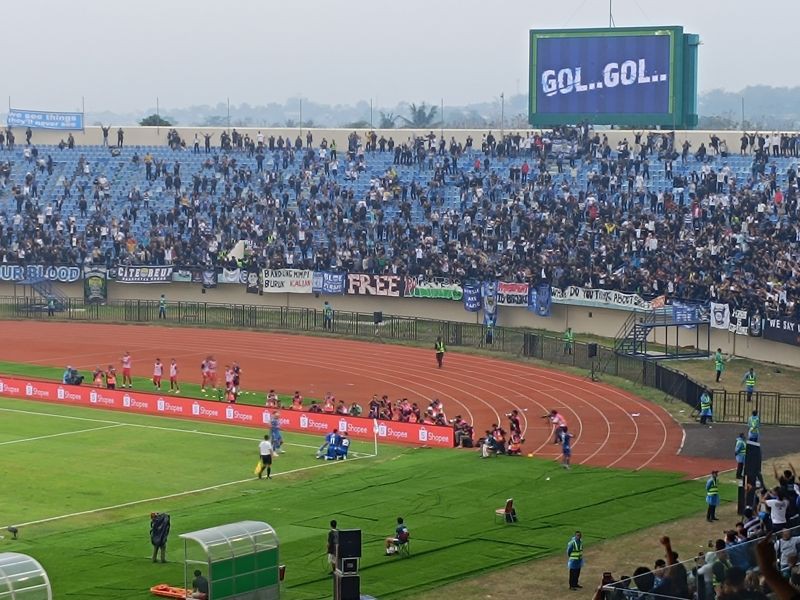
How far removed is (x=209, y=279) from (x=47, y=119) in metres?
24.7

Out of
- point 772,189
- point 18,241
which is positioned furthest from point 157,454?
point 18,241

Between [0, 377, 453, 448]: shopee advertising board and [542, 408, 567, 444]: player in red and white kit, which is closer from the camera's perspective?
[542, 408, 567, 444]: player in red and white kit

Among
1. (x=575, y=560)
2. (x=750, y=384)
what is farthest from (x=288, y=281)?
(x=575, y=560)

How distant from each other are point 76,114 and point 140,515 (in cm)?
6344

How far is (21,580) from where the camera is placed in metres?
22.2

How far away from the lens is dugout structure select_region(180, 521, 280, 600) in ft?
82.7

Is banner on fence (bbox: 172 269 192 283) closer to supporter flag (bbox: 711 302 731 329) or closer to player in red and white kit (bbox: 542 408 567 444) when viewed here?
supporter flag (bbox: 711 302 731 329)

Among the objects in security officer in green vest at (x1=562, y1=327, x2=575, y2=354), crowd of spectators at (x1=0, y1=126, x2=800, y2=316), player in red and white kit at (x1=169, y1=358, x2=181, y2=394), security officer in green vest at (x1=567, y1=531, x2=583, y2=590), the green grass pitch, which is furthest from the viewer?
crowd of spectators at (x1=0, y1=126, x2=800, y2=316)

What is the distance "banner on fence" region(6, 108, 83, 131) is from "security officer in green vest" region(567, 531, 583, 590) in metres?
73.8

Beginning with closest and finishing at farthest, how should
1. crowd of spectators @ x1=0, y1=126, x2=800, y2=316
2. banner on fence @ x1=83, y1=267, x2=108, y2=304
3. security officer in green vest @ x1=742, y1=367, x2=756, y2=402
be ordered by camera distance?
1. security officer in green vest @ x1=742, y1=367, x2=756, y2=402
2. crowd of spectators @ x1=0, y1=126, x2=800, y2=316
3. banner on fence @ x1=83, y1=267, x2=108, y2=304

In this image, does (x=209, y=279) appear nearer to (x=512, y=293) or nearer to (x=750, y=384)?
(x=512, y=293)

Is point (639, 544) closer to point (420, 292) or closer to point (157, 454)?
point (157, 454)

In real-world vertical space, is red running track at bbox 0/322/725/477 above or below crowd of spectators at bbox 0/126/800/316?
below

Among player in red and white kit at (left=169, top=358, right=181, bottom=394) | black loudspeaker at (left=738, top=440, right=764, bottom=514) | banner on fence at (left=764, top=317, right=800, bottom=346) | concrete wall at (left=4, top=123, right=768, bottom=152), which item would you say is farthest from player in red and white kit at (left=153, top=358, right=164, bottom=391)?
concrete wall at (left=4, top=123, right=768, bottom=152)
